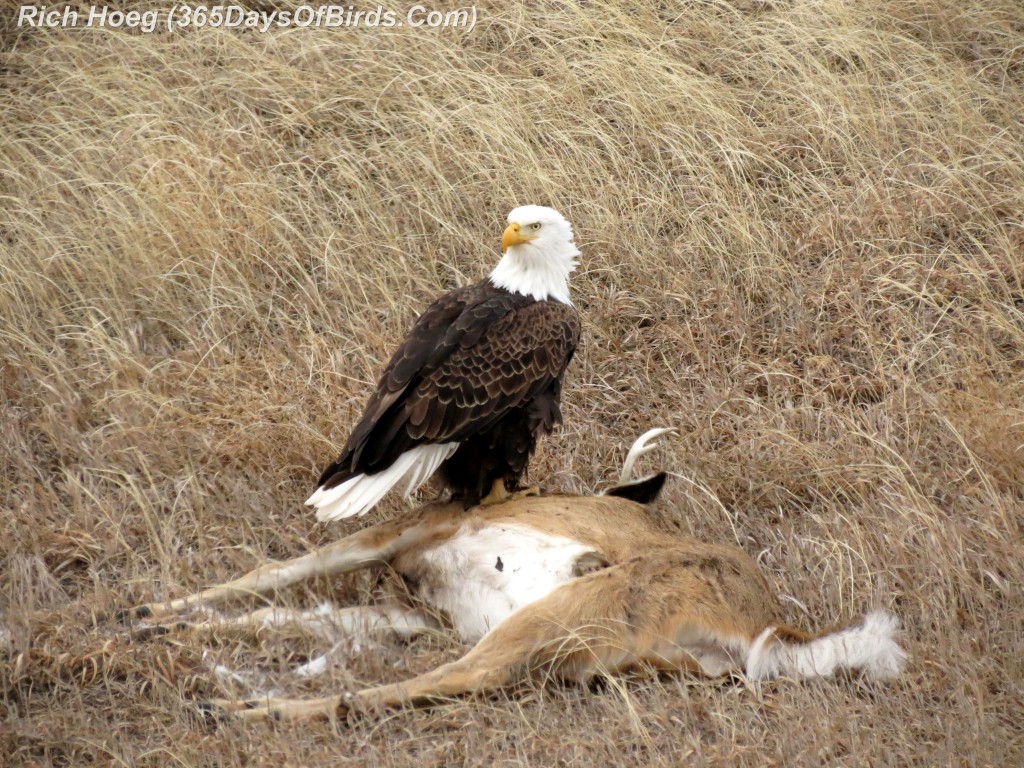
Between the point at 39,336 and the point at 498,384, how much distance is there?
9.41 feet

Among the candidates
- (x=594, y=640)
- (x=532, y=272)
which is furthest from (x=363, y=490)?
(x=532, y=272)

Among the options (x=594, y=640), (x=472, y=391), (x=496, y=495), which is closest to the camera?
(x=594, y=640)

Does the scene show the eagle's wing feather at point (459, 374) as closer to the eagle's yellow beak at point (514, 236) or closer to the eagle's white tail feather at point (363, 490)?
the eagle's white tail feather at point (363, 490)

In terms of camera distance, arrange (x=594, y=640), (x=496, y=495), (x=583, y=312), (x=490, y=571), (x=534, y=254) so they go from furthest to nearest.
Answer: (x=583, y=312) < (x=534, y=254) < (x=496, y=495) < (x=490, y=571) < (x=594, y=640)

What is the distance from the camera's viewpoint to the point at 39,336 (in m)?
6.32

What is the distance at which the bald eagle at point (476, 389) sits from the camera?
455 cm

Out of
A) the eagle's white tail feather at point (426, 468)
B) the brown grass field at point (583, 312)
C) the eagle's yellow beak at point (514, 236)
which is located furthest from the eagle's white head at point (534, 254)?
the brown grass field at point (583, 312)

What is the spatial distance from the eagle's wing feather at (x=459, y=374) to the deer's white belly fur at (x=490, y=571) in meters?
0.39

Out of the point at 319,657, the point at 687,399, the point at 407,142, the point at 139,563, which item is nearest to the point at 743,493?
the point at 687,399

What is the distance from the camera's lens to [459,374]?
15.2 feet

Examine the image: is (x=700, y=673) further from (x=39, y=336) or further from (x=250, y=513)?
(x=39, y=336)

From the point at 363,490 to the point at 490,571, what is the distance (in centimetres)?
54

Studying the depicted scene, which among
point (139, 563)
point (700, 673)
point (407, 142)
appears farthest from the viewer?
point (407, 142)

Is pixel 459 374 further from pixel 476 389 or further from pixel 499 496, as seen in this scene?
pixel 499 496
